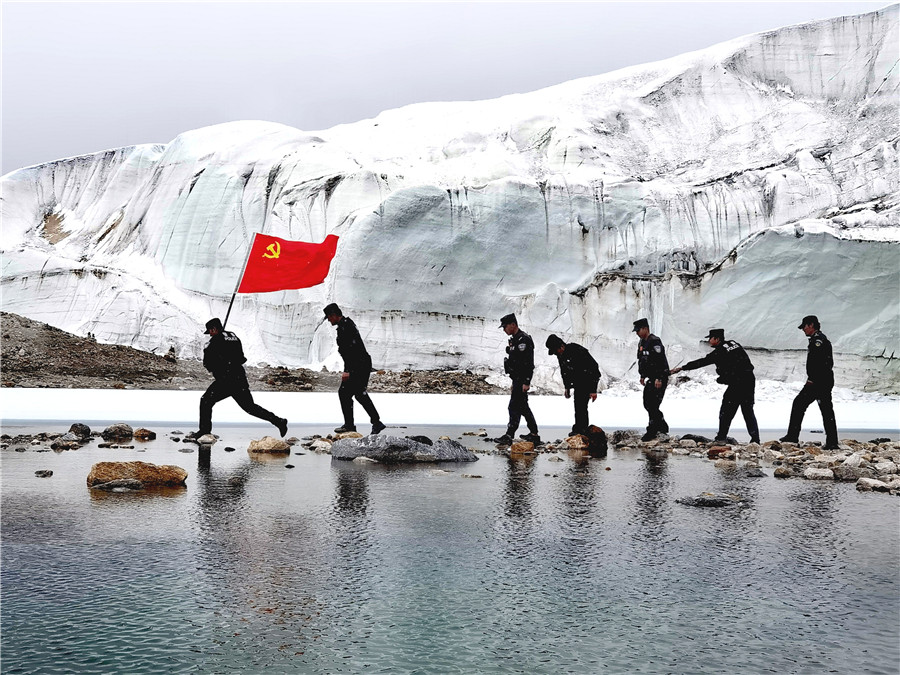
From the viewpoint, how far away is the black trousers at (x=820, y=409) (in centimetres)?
898

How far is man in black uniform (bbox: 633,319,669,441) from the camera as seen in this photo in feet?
32.4

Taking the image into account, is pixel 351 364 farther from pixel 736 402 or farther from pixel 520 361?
pixel 736 402

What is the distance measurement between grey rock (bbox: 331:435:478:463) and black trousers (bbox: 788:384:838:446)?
4057mm

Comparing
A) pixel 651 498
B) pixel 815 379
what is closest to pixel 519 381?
pixel 815 379

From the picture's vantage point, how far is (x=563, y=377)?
9352 millimetres

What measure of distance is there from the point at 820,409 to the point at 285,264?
8281mm

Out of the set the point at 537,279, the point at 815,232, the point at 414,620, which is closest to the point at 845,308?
the point at 815,232

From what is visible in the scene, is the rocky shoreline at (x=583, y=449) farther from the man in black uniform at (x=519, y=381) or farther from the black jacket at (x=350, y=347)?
the black jacket at (x=350, y=347)

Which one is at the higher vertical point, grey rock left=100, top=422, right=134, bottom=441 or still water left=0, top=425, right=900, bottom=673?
grey rock left=100, top=422, right=134, bottom=441

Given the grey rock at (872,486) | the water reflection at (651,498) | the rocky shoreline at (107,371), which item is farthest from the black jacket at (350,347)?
the rocky shoreline at (107,371)

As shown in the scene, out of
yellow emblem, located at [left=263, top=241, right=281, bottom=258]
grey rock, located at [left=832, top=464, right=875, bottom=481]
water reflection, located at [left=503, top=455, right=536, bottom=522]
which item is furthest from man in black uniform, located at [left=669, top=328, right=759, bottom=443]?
yellow emblem, located at [left=263, top=241, right=281, bottom=258]

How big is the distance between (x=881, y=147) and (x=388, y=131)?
48.5 ft

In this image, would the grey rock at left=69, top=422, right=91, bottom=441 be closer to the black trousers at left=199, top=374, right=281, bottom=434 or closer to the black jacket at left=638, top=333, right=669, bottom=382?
the black trousers at left=199, top=374, right=281, bottom=434

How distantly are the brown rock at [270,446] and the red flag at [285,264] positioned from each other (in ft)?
14.8
